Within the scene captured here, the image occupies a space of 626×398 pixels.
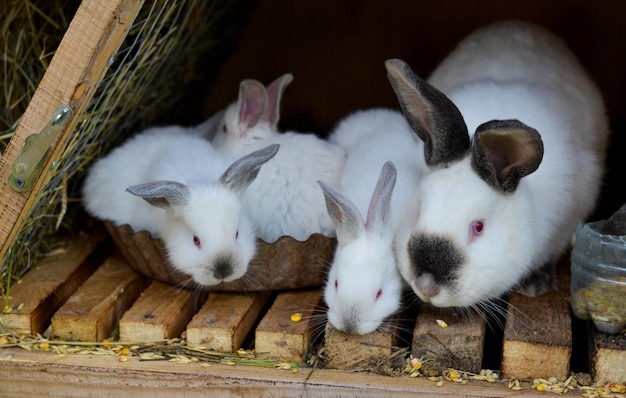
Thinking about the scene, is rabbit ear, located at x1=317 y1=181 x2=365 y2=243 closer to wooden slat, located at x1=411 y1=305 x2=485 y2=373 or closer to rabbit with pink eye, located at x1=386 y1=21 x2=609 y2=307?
rabbit with pink eye, located at x1=386 y1=21 x2=609 y2=307

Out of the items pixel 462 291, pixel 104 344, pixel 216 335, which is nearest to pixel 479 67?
pixel 462 291

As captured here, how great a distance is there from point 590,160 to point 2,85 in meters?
2.24

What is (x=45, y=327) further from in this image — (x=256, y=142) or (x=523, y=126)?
(x=523, y=126)

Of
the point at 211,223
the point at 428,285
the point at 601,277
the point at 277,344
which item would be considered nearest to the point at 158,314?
the point at 211,223

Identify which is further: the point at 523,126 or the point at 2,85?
the point at 2,85

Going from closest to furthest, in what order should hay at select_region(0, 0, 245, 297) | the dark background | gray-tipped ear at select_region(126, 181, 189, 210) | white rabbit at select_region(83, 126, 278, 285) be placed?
1. gray-tipped ear at select_region(126, 181, 189, 210)
2. white rabbit at select_region(83, 126, 278, 285)
3. hay at select_region(0, 0, 245, 297)
4. the dark background

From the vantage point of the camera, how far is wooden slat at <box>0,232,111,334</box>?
3102 mm

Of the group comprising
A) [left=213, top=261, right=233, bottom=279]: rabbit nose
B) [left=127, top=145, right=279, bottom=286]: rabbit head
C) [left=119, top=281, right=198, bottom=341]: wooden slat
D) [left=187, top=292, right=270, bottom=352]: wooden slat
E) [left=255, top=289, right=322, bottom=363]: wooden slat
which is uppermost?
[left=127, top=145, right=279, bottom=286]: rabbit head

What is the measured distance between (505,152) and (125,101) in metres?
1.67

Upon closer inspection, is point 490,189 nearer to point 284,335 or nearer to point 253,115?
point 284,335

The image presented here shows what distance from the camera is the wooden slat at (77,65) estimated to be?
2.61 meters

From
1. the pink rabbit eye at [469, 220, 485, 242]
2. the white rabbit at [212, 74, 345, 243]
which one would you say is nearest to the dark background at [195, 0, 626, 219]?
the white rabbit at [212, 74, 345, 243]

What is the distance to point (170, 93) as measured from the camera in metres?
4.38

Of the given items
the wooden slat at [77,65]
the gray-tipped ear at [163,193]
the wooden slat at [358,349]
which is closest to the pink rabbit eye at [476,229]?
the wooden slat at [358,349]
